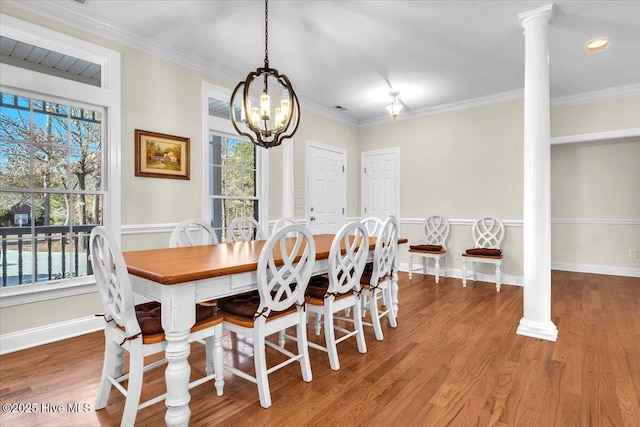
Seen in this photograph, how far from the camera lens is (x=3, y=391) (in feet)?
6.62

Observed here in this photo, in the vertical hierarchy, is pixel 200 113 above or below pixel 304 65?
below

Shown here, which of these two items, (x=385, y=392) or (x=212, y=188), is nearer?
(x=385, y=392)

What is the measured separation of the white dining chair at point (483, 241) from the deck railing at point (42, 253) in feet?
14.5

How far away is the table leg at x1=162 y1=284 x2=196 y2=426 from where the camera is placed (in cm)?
160

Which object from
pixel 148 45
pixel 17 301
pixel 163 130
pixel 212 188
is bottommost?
pixel 17 301

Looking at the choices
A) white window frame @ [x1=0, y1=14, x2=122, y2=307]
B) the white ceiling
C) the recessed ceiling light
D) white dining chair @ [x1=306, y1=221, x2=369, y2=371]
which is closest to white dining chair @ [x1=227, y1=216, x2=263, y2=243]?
white dining chair @ [x1=306, y1=221, x2=369, y2=371]

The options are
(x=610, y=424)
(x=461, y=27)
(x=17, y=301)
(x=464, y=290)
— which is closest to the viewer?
(x=610, y=424)

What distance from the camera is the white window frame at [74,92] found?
2.59m

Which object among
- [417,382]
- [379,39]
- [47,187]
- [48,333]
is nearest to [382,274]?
[417,382]

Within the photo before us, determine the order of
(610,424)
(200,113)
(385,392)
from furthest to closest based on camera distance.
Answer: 1. (200,113)
2. (385,392)
3. (610,424)

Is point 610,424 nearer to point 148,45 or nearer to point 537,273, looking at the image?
point 537,273

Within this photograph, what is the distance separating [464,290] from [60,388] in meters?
4.17

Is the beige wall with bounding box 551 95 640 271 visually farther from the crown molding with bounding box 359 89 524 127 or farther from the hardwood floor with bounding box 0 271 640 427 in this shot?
the hardwood floor with bounding box 0 271 640 427

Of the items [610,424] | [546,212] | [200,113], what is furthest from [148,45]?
[610,424]
